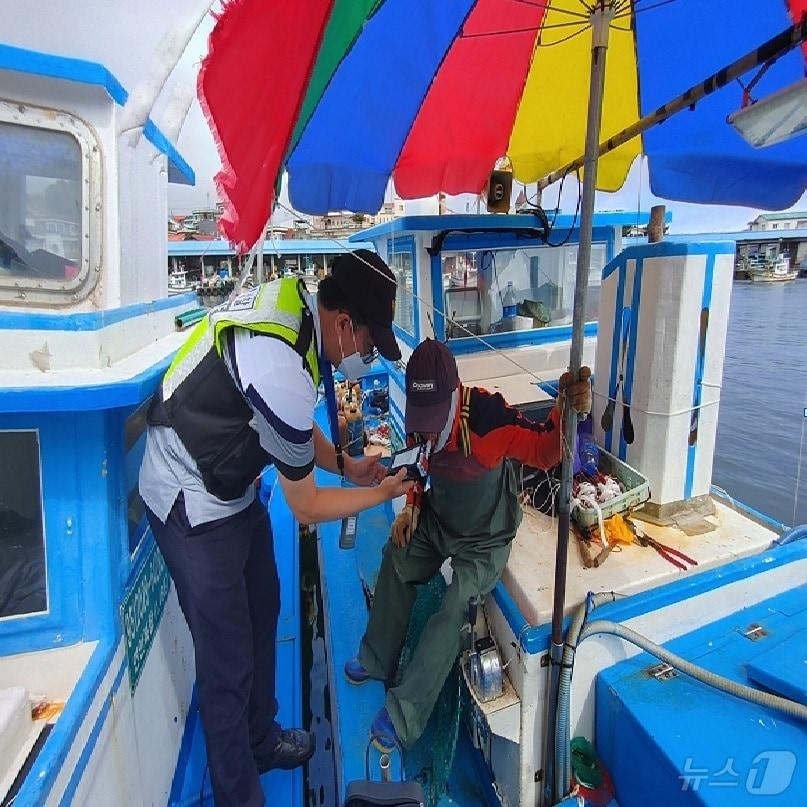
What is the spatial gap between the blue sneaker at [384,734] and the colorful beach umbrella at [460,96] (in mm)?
1987

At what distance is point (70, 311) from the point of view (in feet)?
4.97

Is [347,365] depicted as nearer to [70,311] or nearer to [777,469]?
[70,311]

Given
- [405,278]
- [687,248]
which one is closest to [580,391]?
[687,248]

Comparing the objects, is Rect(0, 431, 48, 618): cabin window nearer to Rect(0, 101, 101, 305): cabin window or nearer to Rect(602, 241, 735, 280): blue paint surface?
Rect(0, 101, 101, 305): cabin window

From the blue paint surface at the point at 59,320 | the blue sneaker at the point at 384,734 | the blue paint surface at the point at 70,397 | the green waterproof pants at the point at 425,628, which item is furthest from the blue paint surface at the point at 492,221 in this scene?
the blue sneaker at the point at 384,734

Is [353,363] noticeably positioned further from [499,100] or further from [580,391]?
[499,100]

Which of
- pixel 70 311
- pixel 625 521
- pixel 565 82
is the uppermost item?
pixel 565 82

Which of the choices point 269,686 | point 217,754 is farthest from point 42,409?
point 269,686

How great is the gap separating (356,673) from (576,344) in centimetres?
197

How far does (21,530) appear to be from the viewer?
1531 mm

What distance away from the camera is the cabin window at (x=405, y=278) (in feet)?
13.6

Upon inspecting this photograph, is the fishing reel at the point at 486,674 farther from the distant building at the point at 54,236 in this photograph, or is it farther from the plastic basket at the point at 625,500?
the distant building at the point at 54,236

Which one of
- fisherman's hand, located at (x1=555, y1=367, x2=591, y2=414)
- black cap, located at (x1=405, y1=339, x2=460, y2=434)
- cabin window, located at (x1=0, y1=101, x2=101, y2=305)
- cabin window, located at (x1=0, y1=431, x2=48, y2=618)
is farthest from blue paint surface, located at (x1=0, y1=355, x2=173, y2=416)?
fisherman's hand, located at (x1=555, y1=367, x2=591, y2=414)

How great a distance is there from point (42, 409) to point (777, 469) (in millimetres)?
7659
